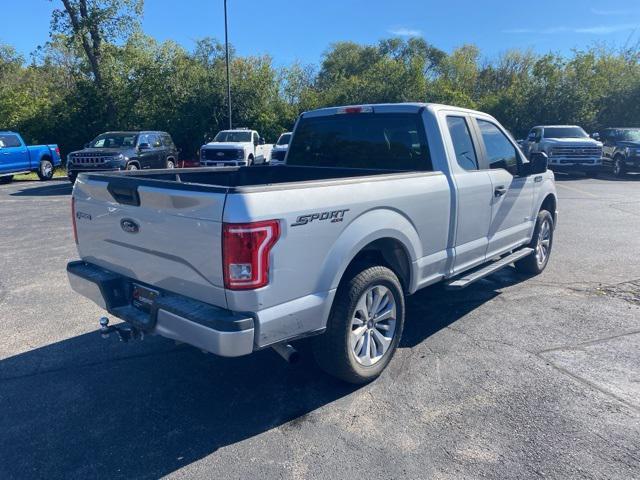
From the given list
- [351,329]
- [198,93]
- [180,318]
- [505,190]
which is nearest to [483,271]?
[505,190]

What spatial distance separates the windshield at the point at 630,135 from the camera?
20920mm

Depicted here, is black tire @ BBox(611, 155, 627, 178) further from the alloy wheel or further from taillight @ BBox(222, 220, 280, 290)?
taillight @ BBox(222, 220, 280, 290)

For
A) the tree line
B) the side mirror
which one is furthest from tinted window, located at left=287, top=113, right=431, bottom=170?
the tree line

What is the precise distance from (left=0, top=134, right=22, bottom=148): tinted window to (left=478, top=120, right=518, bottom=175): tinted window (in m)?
18.6

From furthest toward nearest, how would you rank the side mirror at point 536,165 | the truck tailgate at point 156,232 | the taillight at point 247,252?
the side mirror at point 536,165 → the truck tailgate at point 156,232 → the taillight at point 247,252

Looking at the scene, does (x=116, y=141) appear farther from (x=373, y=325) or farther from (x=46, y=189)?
(x=373, y=325)

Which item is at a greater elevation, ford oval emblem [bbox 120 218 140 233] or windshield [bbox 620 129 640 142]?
windshield [bbox 620 129 640 142]

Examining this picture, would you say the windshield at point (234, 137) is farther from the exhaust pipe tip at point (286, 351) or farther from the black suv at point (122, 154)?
the exhaust pipe tip at point (286, 351)

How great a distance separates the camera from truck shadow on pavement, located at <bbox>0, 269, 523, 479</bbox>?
9.98 ft

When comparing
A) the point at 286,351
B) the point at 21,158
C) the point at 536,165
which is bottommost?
the point at 21,158

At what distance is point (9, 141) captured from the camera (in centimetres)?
1877

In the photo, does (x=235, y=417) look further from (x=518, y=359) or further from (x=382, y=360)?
(x=518, y=359)

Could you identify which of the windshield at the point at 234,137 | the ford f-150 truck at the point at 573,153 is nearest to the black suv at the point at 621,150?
the ford f-150 truck at the point at 573,153

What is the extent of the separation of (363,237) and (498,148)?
9.10 ft
